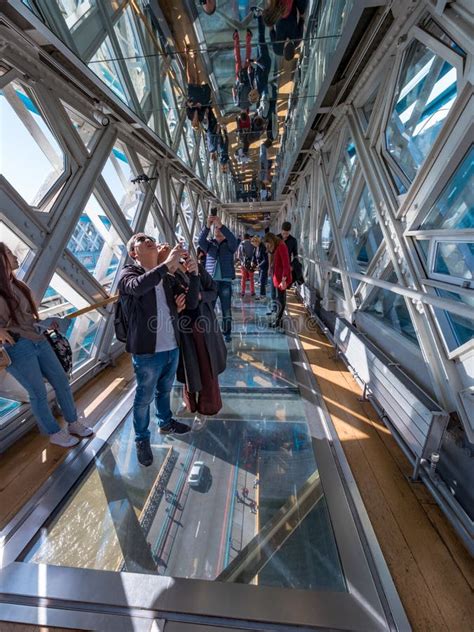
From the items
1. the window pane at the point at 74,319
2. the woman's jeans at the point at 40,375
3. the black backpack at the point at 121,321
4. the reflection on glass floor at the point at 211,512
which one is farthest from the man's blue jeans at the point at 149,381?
the window pane at the point at 74,319

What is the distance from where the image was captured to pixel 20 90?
7.37 feet

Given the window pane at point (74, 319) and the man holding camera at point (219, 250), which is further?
the man holding camera at point (219, 250)

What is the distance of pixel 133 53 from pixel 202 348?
373 cm

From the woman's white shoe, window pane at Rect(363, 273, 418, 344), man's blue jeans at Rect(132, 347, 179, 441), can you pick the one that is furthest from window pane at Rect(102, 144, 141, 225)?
window pane at Rect(363, 273, 418, 344)

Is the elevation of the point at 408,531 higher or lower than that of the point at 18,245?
lower

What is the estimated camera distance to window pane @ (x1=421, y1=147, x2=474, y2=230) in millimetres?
1563

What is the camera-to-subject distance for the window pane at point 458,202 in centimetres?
156

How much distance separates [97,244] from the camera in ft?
11.7

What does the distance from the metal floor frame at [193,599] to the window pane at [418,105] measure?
8.22ft

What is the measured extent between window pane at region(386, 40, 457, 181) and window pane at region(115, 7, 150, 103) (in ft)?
9.06

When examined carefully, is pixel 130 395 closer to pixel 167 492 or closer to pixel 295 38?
pixel 167 492

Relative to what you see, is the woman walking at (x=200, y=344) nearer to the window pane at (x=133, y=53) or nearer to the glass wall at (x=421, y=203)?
the glass wall at (x=421, y=203)

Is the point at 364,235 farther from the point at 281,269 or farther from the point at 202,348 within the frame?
the point at 202,348

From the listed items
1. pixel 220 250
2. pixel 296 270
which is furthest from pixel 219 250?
pixel 296 270
